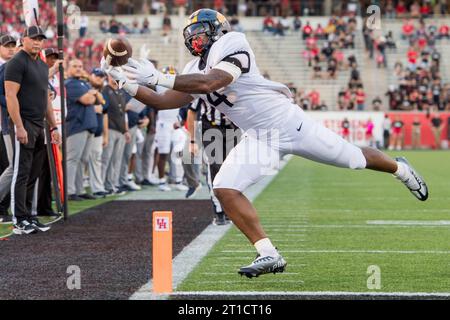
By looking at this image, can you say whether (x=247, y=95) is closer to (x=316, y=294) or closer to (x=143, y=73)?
(x=143, y=73)

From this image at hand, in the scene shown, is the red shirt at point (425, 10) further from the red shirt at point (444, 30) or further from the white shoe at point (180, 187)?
the white shoe at point (180, 187)

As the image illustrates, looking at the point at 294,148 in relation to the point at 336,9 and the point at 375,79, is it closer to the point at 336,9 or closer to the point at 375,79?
the point at 375,79

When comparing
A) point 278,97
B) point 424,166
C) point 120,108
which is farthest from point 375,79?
point 278,97

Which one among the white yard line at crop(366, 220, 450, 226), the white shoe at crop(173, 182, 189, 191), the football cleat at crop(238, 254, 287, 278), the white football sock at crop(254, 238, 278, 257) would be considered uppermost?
the white football sock at crop(254, 238, 278, 257)

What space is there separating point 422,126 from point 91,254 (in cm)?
2722

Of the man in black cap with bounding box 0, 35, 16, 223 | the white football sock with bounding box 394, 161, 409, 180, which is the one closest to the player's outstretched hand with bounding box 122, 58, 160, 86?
the white football sock with bounding box 394, 161, 409, 180

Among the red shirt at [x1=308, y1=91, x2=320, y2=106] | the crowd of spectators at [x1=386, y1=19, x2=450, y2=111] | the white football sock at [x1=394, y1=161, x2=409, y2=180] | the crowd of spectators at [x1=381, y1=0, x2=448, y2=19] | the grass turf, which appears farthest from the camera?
the crowd of spectators at [x1=381, y1=0, x2=448, y2=19]

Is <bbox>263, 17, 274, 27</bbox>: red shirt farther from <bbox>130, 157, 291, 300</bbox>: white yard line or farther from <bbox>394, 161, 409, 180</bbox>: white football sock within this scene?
<bbox>394, 161, 409, 180</bbox>: white football sock

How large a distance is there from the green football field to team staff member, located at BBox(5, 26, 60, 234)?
5.87 feet

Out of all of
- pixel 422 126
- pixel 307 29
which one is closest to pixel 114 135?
pixel 422 126

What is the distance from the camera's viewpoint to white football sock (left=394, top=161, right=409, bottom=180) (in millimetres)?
6770

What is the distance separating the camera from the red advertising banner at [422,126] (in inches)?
1292

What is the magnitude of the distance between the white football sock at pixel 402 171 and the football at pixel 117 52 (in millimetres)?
2117

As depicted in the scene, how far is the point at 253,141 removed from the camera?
605cm
